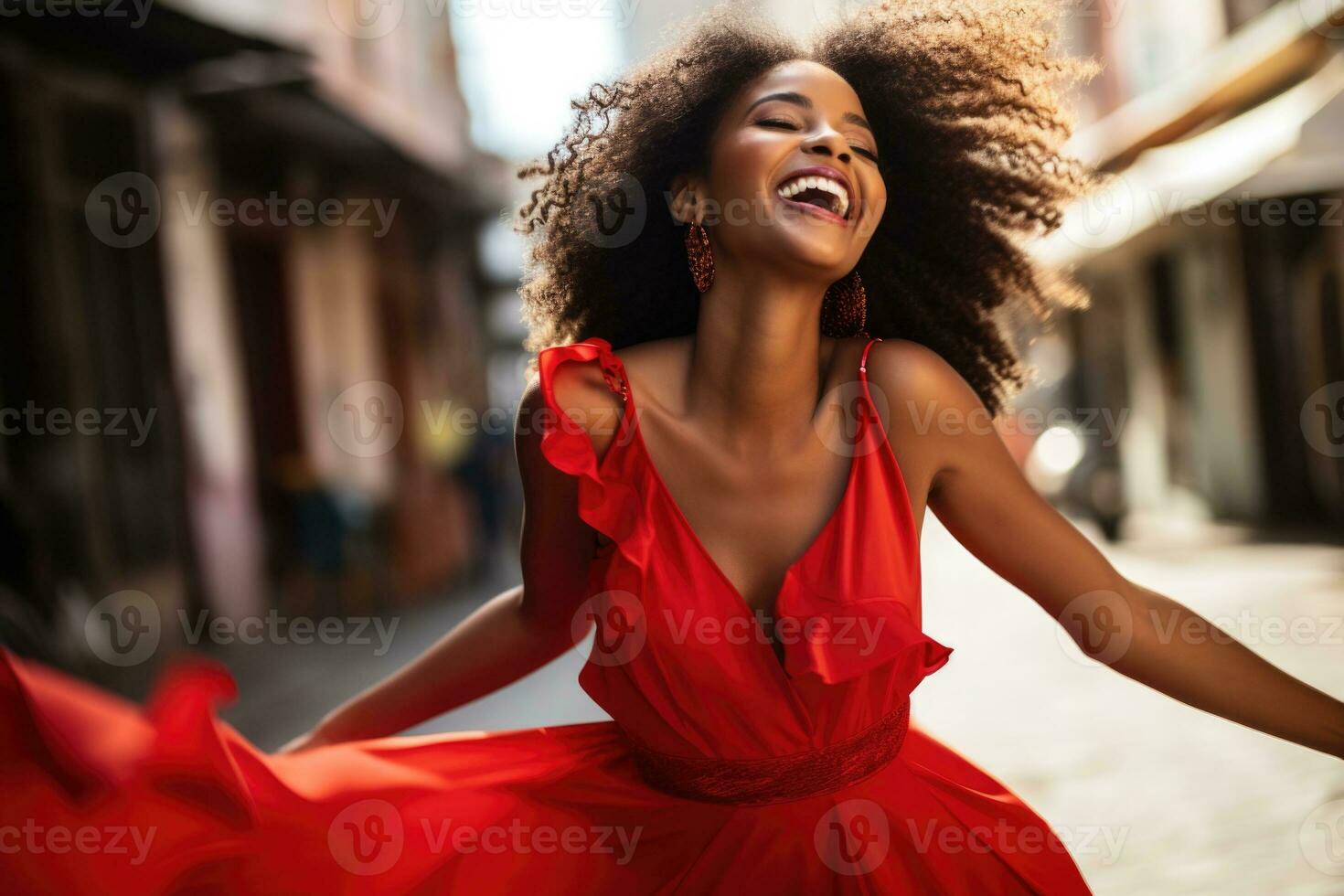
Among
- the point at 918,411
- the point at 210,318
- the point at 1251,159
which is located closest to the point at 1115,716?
the point at 918,411

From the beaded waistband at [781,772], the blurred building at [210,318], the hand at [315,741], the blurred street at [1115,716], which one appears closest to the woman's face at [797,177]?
the beaded waistband at [781,772]

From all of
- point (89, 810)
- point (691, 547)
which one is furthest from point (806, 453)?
point (89, 810)

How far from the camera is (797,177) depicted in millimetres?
2135

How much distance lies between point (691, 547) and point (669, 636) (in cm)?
16

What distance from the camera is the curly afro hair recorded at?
2.56 metres

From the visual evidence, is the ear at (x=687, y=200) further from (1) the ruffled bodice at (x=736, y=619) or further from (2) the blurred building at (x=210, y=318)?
(2) the blurred building at (x=210, y=318)

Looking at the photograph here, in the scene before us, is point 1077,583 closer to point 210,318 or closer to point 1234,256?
point 210,318

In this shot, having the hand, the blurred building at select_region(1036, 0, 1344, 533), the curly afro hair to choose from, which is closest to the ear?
the curly afro hair

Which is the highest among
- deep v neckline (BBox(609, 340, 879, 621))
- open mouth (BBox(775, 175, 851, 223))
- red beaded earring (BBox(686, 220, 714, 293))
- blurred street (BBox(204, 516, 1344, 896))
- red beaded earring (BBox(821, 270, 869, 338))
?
open mouth (BBox(775, 175, 851, 223))

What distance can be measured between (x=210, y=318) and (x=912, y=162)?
9062 mm

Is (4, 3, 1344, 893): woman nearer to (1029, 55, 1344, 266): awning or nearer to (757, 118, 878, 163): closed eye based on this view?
(757, 118, 878, 163): closed eye

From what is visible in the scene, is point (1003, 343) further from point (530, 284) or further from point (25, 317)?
point (25, 317)

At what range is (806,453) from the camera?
2211 mm

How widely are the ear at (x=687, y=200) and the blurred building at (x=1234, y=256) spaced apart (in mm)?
7967
